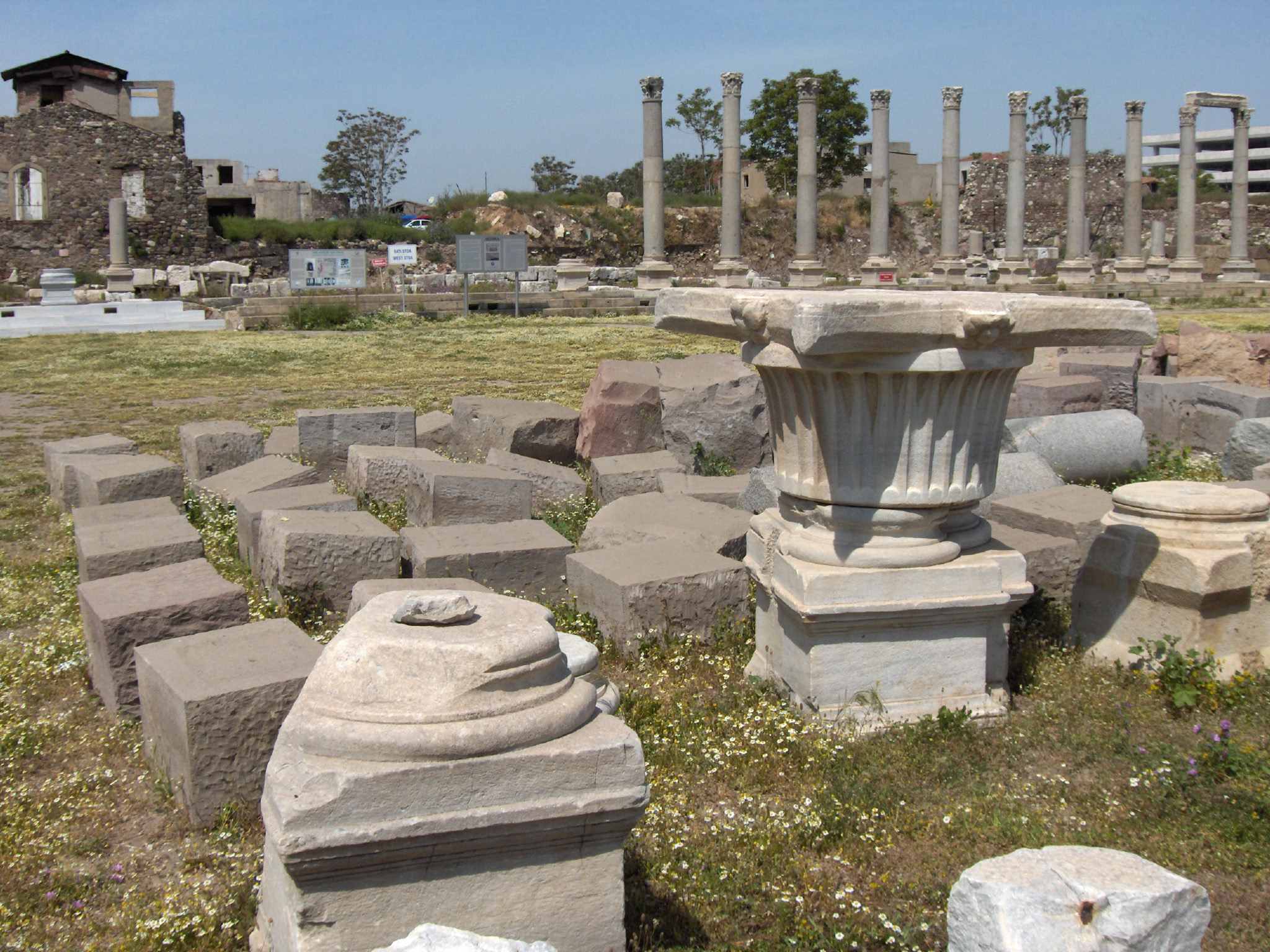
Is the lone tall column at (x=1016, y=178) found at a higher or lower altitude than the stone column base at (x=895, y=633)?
higher

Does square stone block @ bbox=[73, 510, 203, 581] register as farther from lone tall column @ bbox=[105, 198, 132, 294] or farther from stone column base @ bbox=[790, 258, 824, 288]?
lone tall column @ bbox=[105, 198, 132, 294]

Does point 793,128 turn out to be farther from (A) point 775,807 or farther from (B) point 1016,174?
(A) point 775,807

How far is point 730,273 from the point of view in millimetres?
26906

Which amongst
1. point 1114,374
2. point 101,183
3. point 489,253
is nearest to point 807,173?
point 489,253

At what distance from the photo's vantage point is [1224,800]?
336cm

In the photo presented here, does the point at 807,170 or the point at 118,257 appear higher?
the point at 807,170

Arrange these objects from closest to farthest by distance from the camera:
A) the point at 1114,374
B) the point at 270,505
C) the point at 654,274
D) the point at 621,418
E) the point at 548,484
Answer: the point at 270,505
the point at 548,484
the point at 621,418
the point at 1114,374
the point at 654,274

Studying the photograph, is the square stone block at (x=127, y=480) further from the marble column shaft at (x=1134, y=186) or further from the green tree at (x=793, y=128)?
the green tree at (x=793, y=128)

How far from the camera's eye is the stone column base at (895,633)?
12.9 feet

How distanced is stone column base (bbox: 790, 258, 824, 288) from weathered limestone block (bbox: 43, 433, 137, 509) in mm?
21139

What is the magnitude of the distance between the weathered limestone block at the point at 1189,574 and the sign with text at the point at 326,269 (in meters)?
17.5

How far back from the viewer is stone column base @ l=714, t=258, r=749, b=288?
26.7 meters

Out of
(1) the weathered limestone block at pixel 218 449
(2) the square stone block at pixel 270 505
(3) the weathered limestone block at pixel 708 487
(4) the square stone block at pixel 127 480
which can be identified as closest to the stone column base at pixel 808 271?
(1) the weathered limestone block at pixel 218 449

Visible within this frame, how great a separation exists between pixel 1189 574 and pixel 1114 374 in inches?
196
